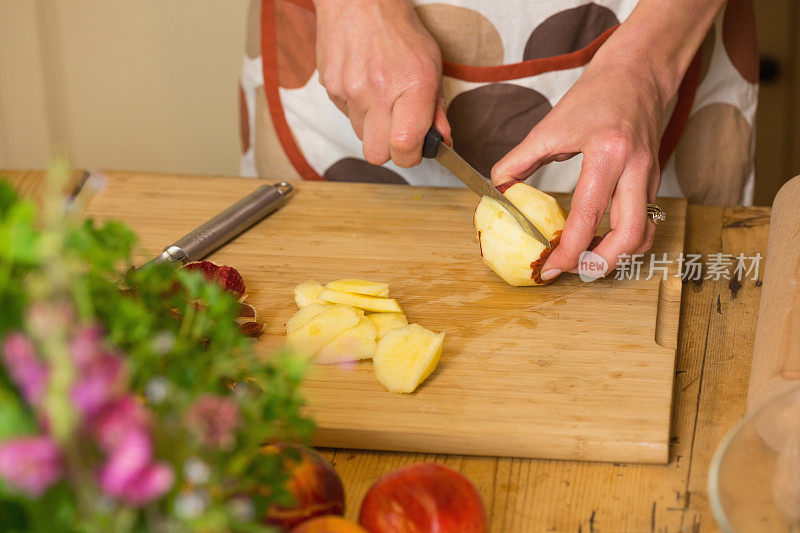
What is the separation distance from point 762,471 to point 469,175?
595mm

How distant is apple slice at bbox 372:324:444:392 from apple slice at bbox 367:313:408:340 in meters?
0.05

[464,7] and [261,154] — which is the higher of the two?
[464,7]

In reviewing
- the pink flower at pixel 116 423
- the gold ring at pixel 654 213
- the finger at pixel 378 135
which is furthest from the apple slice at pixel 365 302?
the pink flower at pixel 116 423

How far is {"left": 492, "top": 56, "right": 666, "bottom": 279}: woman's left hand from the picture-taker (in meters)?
1.03

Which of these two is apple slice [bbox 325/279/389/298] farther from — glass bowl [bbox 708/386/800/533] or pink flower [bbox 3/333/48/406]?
pink flower [bbox 3/333/48/406]

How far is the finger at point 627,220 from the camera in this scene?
1039 millimetres

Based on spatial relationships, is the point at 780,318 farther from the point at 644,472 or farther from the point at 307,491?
the point at 307,491

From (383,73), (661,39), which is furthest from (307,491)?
(661,39)

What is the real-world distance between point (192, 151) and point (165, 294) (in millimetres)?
2275

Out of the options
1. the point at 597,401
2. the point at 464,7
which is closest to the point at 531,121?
the point at 464,7

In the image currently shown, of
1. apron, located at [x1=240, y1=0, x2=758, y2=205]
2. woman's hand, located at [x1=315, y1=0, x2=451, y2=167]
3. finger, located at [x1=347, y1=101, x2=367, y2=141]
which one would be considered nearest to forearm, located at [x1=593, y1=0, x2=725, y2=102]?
apron, located at [x1=240, y1=0, x2=758, y2=205]

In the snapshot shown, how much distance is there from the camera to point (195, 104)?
274 centimetres

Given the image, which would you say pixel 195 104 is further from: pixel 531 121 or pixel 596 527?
pixel 596 527

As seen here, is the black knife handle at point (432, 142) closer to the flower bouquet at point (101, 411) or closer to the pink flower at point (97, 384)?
the flower bouquet at point (101, 411)
